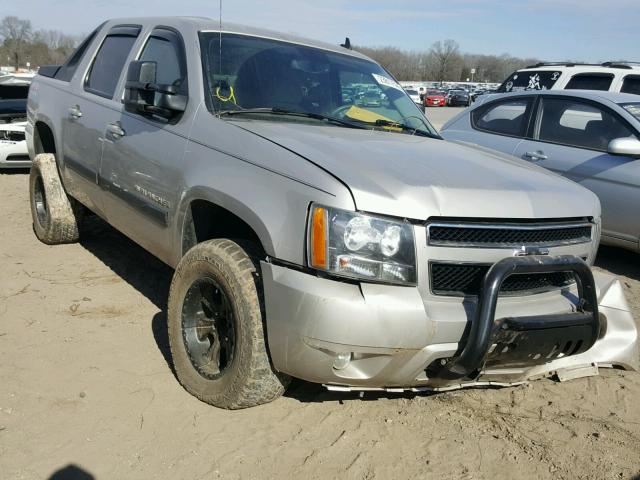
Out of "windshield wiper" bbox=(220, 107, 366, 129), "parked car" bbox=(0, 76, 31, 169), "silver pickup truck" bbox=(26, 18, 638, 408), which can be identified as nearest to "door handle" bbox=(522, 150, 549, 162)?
"silver pickup truck" bbox=(26, 18, 638, 408)

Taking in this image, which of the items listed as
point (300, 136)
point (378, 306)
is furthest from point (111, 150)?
point (378, 306)

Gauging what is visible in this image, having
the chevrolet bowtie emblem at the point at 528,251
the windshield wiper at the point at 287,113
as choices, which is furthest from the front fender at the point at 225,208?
the chevrolet bowtie emblem at the point at 528,251

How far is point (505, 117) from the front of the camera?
7.02m

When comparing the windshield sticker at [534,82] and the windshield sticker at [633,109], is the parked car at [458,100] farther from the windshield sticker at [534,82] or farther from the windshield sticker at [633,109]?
the windshield sticker at [633,109]

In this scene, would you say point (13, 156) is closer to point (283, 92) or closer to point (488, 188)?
point (283, 92)

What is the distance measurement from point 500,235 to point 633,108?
14.1 feet

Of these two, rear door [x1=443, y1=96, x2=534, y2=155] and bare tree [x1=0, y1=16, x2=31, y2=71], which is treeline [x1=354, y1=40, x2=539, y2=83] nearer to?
bare tree [x1=0, y1=16, x2=31, y2=71]

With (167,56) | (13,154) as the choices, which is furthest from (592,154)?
(13,154)

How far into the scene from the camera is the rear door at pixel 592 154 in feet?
18.5

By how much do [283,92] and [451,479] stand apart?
2.23 metres

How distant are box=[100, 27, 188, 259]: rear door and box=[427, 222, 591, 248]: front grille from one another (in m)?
1.47

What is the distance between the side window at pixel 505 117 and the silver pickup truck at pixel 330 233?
3.10 meters

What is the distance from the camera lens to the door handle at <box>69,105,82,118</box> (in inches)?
184

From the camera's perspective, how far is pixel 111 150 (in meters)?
4.10
